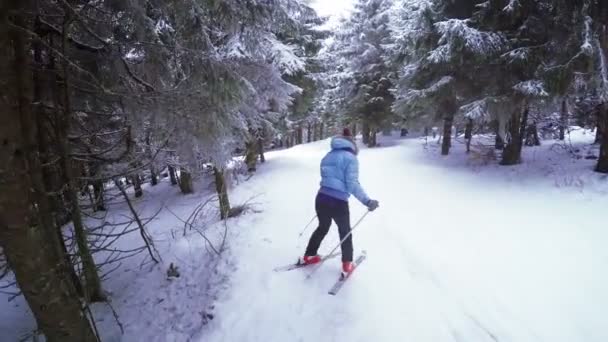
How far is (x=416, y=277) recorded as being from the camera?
14.0 ft

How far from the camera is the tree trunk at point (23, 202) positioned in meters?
2.32

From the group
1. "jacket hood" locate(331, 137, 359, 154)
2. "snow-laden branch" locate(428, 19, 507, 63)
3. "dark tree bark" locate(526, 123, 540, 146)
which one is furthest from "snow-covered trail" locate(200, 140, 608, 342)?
"dark tree bark" locate(526, 123, 540, 146)

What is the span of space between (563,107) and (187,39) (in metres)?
10.8

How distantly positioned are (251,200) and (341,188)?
196 inches

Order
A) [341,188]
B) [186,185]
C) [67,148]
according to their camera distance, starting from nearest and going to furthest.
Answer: [67,148] → [341,188] → [186,185]

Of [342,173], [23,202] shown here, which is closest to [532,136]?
[342,173]

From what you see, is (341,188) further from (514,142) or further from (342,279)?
(514,142)

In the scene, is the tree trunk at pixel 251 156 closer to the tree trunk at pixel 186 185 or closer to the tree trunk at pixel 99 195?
the tree trunk at pixel 186 185

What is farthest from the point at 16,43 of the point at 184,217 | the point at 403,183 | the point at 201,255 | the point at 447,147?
the point at 447,147

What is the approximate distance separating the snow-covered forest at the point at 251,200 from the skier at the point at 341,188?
26 cm

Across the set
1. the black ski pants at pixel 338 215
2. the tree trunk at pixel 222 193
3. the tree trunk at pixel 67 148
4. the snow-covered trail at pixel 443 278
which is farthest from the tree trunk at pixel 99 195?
the black ski pants at pixel 338 215

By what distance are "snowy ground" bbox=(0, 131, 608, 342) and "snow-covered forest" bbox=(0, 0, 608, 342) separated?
3cm

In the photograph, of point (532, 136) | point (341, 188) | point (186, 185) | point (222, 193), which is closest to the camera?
point (341, 188)

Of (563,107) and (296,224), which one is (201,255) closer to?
(296,224)
